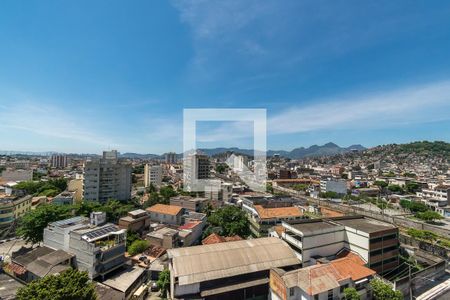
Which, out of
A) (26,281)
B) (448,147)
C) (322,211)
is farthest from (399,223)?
(448,147)

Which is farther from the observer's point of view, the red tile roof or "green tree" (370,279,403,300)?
the red tile roof

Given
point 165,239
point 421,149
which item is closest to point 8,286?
point 165,239

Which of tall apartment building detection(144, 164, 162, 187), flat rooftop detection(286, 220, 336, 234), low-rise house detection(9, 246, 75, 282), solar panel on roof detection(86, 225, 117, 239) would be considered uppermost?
tall apartment building detection(144, 164, 162, 187)

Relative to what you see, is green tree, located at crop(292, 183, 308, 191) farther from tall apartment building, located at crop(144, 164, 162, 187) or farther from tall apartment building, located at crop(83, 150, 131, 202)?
tall apartment building, located at crop(83, 150, 131, 202)

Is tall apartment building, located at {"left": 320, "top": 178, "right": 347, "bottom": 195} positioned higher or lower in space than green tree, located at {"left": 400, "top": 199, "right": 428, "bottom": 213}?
higher

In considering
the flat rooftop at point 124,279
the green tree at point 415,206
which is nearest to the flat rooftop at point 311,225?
the flat rooftop at point 124,279

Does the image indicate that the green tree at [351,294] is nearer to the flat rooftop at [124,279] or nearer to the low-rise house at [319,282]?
the low-rise house at [319,282]

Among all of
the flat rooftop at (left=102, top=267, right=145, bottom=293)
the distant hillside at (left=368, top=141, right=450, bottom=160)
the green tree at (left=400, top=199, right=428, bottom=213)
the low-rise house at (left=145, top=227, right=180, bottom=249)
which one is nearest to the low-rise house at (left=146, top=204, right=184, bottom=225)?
the low-rise house at (left=145, top=227, right=180, bottom=249)
